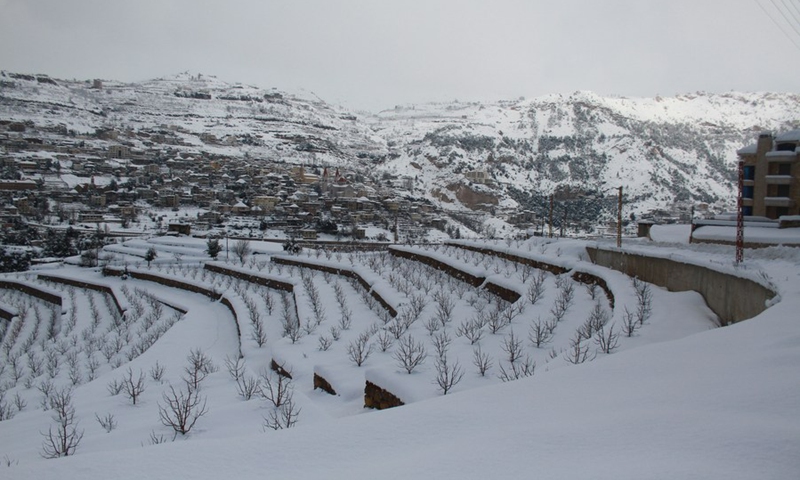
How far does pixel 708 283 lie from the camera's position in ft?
22.6

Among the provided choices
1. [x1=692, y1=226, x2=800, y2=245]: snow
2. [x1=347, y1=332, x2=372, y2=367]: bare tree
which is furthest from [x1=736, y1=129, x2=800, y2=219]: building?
[x1=347, y1=332, x2=372, y2=367]: bare tree

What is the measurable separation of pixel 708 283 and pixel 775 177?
36.5 feet

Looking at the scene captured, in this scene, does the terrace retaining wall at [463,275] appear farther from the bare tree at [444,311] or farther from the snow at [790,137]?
the snow at [790,137]

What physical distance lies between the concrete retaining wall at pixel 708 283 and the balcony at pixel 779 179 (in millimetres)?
8457

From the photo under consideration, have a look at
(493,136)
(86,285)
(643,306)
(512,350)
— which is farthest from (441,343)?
(493,136)

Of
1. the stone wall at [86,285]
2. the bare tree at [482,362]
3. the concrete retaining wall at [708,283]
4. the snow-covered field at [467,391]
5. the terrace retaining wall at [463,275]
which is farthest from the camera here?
the stone wall at [86,285]

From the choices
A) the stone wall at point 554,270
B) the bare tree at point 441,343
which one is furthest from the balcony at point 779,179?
the bare tree at point 441,343

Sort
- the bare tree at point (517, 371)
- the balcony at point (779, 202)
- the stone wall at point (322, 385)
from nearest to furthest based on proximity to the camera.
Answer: the bare tree at point (517, 371)
the stone wall at point (322, 385)
the balcony at point (779, 202)

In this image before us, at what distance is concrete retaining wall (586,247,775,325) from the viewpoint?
5.63 metres

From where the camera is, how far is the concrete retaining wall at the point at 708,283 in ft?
18.5

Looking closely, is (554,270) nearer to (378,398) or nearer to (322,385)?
(322,385)

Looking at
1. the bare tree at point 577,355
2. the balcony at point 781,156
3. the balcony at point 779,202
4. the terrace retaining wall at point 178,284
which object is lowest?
the terrace retaining wall at point 178,284

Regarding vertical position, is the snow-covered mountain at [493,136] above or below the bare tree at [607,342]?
above

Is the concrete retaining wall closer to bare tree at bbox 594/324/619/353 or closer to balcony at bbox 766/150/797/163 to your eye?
bare tree at bbox 594/324/619/353
